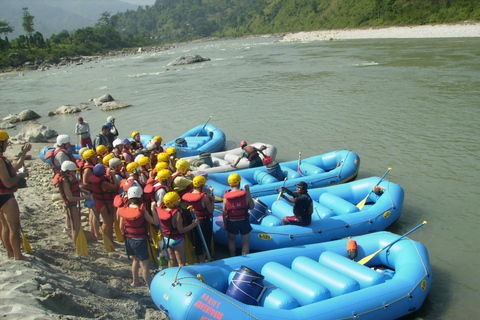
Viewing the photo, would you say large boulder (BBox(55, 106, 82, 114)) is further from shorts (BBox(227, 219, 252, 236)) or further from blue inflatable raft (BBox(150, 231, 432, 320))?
blue inflatable raft (BBox(150, 231, 432, 320))

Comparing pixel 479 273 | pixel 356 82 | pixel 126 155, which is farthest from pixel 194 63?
pixel 479 273

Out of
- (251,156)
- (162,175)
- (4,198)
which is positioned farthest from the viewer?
(251,156)

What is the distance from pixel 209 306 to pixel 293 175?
483cm

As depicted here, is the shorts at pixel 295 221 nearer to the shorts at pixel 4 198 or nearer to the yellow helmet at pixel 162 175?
the yellow helmet at pixel 162 175

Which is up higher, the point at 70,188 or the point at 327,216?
the point at 70,188

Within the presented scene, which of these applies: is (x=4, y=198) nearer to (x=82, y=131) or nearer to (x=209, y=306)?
(x=209, y=306)

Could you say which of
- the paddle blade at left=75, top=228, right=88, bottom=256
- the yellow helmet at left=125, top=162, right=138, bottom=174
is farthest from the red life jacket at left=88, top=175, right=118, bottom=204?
the paddle blade at left=75, top=228, right=88, bottom=256

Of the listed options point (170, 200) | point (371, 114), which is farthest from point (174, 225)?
point (371, 114)

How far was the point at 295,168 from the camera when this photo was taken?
Result: 29.5 feet

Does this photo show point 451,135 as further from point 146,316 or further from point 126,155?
point 146,316

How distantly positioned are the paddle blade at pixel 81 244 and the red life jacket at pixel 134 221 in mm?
1004

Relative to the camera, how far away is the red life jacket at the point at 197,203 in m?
5.16

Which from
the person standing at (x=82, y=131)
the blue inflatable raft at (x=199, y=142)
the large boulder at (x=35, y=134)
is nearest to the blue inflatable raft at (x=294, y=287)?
the blue inflatable raft at (x=199, y=142)

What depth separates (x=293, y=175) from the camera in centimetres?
848
